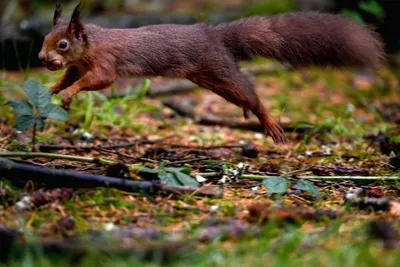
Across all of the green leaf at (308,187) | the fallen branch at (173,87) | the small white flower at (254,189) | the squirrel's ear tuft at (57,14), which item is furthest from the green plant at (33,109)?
the fallen branch at (173,87)

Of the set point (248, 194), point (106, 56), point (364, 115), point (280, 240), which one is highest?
point (106, 56)

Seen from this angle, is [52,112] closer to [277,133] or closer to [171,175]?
[171,175]

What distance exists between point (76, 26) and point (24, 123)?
2.64ft

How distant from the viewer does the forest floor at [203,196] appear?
6.89 ft

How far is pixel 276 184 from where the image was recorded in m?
2.97

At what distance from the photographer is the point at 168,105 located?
550 centimetres

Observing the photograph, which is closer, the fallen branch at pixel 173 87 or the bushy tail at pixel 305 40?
the bushy tail at pixel 305 40

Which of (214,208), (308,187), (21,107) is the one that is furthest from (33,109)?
(308,187)

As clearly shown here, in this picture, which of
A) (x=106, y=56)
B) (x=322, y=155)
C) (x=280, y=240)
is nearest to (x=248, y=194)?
(x=280, y=240)

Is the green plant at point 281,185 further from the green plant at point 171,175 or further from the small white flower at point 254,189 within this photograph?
the green plant at point 171,175

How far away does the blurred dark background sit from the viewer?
6.24 metres

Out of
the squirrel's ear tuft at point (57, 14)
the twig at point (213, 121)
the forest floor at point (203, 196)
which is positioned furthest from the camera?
the twig at point (213, 121)

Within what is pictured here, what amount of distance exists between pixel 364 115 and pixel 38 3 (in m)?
5.36

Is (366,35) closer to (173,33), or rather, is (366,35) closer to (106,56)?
(173,33)
